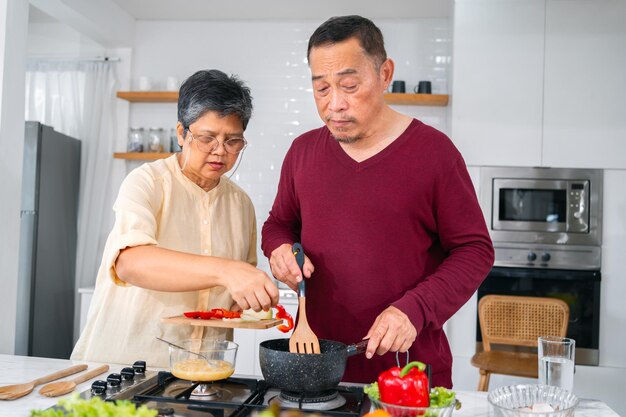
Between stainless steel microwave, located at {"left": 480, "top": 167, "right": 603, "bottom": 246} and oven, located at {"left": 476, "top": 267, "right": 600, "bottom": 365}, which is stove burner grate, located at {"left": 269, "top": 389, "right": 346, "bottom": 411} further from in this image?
stainless steel microwave, located at {"left": 480, "top": 167, "right": 603, "bottom": 246}

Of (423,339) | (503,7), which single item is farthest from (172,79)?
(423,339)

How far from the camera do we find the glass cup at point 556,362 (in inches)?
57.8

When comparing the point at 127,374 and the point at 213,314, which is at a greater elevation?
the point at 213,314

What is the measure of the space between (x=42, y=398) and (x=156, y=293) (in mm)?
468

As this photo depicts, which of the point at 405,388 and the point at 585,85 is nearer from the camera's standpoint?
the point at 405,388

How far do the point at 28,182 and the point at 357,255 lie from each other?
2898 mm

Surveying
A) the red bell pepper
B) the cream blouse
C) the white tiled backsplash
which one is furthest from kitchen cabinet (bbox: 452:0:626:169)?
the red bell pepper

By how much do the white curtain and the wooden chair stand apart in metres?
2.54

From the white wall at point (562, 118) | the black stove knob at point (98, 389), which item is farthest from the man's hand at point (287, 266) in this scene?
the white wall at point (562, 118)

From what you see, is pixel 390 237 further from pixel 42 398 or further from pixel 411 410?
pixel 42 398

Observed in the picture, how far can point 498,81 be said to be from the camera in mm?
3670

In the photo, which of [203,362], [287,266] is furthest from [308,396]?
[287,266]

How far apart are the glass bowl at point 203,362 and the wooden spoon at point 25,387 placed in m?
0.32

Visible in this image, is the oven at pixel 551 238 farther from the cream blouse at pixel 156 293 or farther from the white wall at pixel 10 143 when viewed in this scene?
the white wall at pixel 10 143
